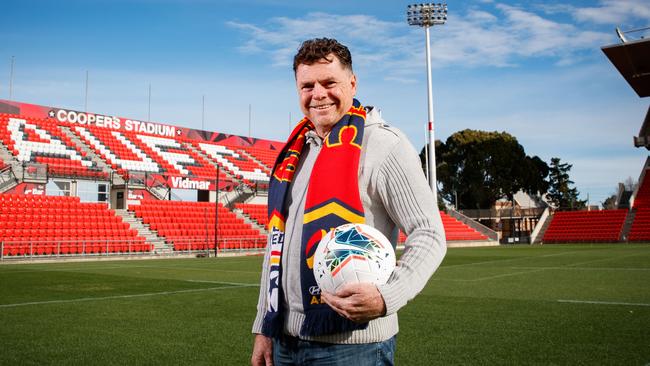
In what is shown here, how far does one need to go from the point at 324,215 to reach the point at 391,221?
0.28 m

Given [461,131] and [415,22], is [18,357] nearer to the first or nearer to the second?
Answer: [415,22]

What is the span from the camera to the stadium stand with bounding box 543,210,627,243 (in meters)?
44.4

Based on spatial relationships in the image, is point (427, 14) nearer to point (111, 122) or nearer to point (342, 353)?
point (111, 122)

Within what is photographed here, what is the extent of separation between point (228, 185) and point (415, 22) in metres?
17.5

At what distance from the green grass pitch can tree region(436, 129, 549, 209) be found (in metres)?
45.9

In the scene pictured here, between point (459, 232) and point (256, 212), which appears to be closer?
point (256, 212)

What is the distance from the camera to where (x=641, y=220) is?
43750 millimetres

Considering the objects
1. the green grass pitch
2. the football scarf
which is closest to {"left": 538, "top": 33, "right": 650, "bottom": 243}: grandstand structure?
the green grass pitch

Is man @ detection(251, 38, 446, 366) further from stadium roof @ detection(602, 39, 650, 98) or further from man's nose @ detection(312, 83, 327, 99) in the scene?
stadium roof @ detection(602, 39, 650, 98)

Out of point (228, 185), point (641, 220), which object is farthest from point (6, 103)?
point (641, 220)

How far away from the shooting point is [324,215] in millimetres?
2016

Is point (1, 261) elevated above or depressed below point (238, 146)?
below

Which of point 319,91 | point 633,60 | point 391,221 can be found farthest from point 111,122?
point 391,221

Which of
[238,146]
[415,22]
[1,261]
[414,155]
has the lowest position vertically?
[1,261]
